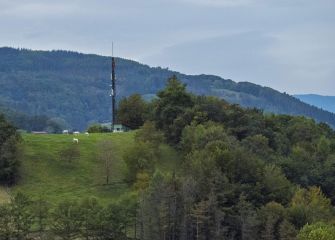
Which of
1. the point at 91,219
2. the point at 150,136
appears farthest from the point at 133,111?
the point at 91,219

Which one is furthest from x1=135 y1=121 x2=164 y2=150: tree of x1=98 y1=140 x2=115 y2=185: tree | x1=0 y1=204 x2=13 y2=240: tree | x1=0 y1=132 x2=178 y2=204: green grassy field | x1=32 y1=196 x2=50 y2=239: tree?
x1=0 y1=204 x2=13 y2=240: tree

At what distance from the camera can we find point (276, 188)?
86500 millimetres

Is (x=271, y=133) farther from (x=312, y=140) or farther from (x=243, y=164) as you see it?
(x=243, y=164)

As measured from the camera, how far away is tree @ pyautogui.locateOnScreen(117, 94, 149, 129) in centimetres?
12212

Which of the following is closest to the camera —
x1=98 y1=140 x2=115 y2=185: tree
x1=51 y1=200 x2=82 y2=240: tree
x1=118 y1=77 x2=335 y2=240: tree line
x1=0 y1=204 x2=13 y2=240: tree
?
x1=0 y1=204 x2=13 y2=240: tree

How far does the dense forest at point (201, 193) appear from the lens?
73125mm

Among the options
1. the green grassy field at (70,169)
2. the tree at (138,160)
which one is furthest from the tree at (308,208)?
the green grassy field at (70,169)

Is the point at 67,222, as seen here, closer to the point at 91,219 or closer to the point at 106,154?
the point at 91,219

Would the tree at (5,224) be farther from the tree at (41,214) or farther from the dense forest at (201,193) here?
the tree at (41,214)

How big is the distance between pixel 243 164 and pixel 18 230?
2968 centimetres

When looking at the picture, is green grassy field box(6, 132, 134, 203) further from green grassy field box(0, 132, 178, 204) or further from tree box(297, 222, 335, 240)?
tree box(297, 222, 335, 240)

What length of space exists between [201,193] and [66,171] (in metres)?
24.7

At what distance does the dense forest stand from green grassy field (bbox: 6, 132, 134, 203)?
4344 mm

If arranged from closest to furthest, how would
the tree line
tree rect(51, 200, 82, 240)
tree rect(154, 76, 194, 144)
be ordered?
tree rect(51, 200, 82, 240) < the tree line < tree rect(154, 76, 194, 144)
